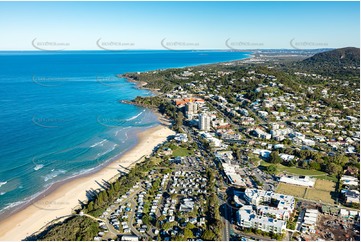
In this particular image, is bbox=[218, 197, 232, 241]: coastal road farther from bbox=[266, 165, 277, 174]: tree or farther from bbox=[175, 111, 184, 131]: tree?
bbox=[175, 111, 184, 131]: tree

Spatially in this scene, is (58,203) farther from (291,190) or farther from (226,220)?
(291,190)

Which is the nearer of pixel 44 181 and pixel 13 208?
pixel 13 208

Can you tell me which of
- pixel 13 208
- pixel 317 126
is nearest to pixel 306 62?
pixel 317 126

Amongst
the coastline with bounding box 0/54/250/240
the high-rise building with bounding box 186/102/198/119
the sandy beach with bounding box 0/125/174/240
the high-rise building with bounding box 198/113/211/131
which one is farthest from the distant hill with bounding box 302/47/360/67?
the sandy beach with bounding box 0/125/174/240

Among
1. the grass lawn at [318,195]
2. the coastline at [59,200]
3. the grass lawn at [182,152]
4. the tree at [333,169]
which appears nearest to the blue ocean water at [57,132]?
the coastline at [59,200]

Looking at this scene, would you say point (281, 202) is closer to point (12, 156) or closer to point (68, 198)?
point (68, 198)

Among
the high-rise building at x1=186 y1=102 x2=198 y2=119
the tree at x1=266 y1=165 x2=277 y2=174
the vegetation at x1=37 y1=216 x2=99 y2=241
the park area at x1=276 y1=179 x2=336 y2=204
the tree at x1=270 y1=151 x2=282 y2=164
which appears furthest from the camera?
the high-rise building at x1=186 y1=102 x2=198 y2=119
